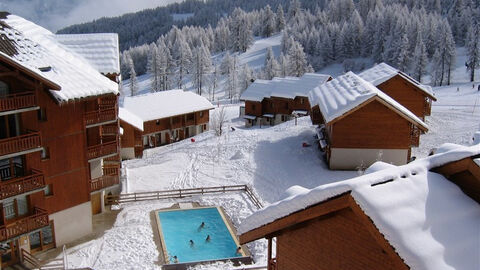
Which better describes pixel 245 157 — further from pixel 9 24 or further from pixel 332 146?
pixel 9 24

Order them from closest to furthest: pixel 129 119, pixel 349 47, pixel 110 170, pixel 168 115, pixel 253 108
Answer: pixel 110 170
pixel 129 119
pixel 168 115
pixel 253 108
pixel 349 47

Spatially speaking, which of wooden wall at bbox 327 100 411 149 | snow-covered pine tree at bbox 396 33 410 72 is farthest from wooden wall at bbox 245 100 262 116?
snow-covered pine tree at bbox 396 33 410 72

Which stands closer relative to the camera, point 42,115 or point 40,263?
point 40,263

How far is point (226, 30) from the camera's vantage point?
170500 mm

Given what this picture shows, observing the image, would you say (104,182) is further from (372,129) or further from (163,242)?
(372,129)

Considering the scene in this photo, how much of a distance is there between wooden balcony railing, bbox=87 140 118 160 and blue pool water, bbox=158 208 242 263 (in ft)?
17.6

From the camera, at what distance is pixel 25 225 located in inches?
889

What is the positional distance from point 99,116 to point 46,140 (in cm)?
354

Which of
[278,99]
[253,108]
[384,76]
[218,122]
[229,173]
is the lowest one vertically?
[218,122]

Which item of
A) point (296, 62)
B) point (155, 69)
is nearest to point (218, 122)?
point (296, 62)

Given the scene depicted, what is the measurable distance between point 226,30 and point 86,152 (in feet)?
492

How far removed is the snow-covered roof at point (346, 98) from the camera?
34.4 metres

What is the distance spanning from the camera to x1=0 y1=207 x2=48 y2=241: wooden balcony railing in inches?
858

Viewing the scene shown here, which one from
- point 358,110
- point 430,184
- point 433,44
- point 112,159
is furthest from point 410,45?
point 430,184
